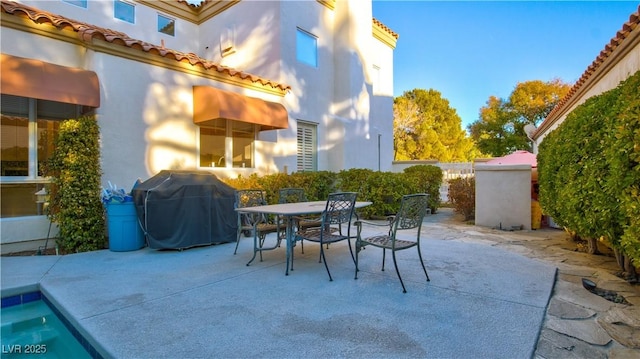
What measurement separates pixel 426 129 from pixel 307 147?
24.3 metres

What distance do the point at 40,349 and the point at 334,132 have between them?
11.0 metres

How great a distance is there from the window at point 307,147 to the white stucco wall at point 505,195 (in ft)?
19.0

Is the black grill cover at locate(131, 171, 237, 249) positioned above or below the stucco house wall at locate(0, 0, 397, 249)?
below

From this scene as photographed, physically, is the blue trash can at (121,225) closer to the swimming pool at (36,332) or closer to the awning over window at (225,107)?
the swimming pool at (36,332)

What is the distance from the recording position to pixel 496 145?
89.6 ft

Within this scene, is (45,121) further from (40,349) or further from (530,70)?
(530,70)

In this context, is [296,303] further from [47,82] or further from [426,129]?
[426,129]

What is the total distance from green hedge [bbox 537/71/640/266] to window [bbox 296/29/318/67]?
872 centimetres

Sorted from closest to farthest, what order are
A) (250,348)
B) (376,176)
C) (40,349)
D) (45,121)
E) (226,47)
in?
1. (250,348)
2. (40,349)
3. (45,121)
4. (376,176)
5. (226,47)

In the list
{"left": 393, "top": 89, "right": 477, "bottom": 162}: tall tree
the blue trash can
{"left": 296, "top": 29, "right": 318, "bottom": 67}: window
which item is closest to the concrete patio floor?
the blue trash can

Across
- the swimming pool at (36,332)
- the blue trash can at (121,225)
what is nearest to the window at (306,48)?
the blue trash can at (121,225)

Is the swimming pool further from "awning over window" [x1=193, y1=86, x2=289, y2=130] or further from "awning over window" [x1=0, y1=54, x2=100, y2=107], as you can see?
"awning over window" [x1=193, y1=86, x2=289, y2=130]

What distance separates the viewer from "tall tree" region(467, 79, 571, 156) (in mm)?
25922

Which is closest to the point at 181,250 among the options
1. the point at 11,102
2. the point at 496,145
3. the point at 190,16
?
the point at 11,102
